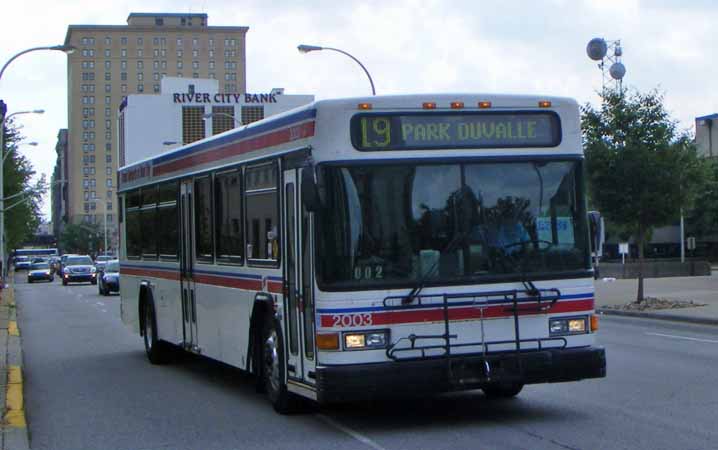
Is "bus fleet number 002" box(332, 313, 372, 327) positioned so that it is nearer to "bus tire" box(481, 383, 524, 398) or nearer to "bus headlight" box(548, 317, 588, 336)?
"bus headlight" box(548, 317, 588, 336)

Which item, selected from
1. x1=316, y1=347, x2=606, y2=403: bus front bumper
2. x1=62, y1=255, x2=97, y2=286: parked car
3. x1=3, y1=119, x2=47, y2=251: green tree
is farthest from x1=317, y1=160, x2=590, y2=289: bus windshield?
x1=62, y1=255, x2=97, y2=286: parked car

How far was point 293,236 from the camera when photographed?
34.1 feet

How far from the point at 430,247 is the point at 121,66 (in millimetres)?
191843

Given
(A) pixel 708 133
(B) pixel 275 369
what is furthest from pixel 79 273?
(B) pixel 275 369

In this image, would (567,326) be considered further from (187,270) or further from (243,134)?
(187,270)

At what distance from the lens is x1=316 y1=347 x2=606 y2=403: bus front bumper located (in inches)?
373

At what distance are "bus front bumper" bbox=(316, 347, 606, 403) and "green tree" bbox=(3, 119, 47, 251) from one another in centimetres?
4772

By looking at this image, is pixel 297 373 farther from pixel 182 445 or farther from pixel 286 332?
pixel 182 445

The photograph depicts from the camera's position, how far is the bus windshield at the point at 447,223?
31.8ft

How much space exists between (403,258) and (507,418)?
76.5 inches

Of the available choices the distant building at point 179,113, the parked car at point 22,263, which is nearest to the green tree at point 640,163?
the parked car at point 22,263

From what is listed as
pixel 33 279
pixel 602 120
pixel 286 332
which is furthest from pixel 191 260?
pixel 33 279

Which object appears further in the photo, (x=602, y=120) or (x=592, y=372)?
(x=602, y=120)

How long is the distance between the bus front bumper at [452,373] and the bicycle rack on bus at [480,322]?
0.04 metres
